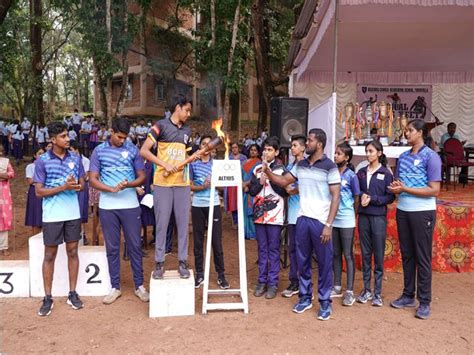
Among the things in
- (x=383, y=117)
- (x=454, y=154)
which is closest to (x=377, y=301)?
(x=383, y=117)

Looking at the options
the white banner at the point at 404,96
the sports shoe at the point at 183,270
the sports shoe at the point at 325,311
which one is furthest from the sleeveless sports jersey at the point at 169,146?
the white banner at the point at 404,96

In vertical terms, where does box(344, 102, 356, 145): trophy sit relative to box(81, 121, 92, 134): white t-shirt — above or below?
below

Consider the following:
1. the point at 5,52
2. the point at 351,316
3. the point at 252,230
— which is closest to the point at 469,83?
the point at 252,230

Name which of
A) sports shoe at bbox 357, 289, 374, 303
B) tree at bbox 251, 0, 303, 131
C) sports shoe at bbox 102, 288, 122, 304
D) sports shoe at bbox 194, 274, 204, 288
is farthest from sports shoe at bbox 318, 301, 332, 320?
tree at bbox 251, 0, 303, 131

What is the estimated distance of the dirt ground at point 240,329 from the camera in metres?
3.68

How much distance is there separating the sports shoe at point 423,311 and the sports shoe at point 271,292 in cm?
147

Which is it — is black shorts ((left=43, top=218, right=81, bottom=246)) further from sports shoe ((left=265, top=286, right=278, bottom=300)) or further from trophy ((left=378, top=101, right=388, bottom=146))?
trophy ((left=378, top=101, right=388, bottom=146))

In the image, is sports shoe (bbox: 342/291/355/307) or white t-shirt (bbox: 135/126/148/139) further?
white t-shirt (bbox: 135/126/148/139)

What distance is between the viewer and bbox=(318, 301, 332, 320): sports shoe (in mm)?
4223

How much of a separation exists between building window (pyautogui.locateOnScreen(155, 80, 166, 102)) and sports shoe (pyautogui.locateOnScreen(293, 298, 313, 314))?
22570 mm

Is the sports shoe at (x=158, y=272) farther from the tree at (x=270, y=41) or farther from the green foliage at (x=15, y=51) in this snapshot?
the green foliage at (x=15, y=51)

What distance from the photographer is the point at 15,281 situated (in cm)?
484

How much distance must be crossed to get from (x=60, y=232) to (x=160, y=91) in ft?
73.4

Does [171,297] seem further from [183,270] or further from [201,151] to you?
[201,151]
